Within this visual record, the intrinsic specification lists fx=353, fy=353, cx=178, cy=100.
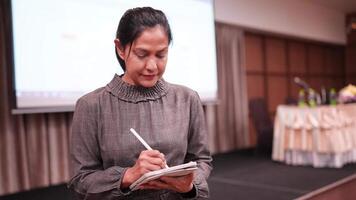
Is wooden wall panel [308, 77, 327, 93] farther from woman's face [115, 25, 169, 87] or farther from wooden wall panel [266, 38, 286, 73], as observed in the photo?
woman's face [115, 25, 169, 87]

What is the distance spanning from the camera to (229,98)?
518cm

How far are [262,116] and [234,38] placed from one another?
127 cm

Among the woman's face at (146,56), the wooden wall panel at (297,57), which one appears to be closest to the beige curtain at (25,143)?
the woman's face at (146,56)

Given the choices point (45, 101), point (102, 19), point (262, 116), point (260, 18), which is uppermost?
point (260, 18)

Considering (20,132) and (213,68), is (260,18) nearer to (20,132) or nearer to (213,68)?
(213,68)

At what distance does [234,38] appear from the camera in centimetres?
521

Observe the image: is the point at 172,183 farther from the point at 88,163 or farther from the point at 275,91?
the point at 275,91

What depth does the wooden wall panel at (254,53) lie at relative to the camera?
18.7ft

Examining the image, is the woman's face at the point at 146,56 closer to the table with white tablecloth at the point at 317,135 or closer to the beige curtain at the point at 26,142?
the beige curtain at the point at 26,142

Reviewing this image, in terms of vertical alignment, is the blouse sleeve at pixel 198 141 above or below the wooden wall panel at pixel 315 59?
below

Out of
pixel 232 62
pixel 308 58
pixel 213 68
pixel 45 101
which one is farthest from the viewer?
pixel 308 58

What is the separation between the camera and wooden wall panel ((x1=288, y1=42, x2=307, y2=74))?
21.9 feet

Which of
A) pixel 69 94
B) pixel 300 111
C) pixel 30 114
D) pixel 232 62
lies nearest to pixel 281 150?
pixel 300 111

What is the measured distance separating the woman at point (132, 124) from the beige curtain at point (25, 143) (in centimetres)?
224
